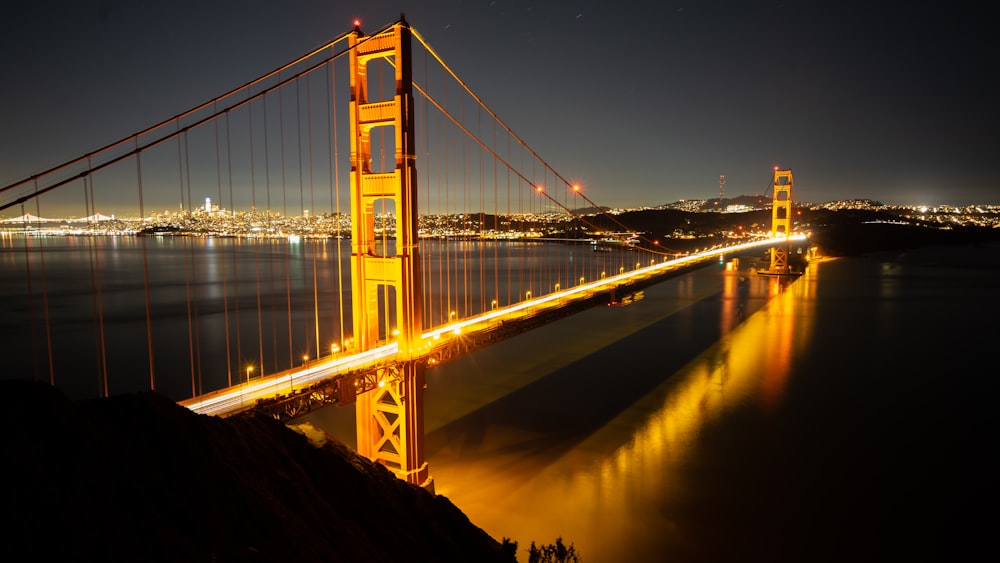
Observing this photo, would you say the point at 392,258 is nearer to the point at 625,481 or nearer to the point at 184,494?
the point at 184,494

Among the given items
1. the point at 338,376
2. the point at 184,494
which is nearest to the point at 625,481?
the point at 338,376

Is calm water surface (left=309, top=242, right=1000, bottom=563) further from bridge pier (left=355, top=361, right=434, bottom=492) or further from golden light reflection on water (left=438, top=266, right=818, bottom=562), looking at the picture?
bridge pier (left=355, top=361, right=434, bottom=492)

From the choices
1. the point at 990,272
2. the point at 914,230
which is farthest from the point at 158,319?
the point at 914,230

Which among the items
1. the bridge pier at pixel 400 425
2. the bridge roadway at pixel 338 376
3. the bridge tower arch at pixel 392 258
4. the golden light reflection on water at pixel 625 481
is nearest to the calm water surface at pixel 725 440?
the golden light reflection on water at pixel 625 481

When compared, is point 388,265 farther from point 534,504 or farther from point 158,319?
point 158,319

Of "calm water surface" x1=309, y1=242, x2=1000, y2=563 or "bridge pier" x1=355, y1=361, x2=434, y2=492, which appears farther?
"calm water surface" x1=309, y1=242, x2=1000, y2=563

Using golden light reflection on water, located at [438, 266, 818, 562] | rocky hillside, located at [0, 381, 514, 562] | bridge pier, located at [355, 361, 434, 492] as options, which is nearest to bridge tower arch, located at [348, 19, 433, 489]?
bridge pier, located at [355, 361, 434, 492]
